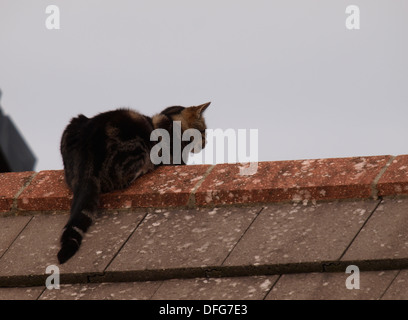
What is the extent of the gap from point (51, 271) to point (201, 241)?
2.10 ft

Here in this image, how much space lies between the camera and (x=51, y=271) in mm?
3750

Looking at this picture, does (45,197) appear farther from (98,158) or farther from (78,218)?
(98,158)

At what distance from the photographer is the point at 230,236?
3672 millimetres

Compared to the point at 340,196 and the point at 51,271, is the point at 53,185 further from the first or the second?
the point at 340,196

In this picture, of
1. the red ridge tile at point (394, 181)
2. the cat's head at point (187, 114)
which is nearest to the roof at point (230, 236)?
the red ridge tile at point (394, 181)

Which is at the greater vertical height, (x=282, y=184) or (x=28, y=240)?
(x=282, y=184)

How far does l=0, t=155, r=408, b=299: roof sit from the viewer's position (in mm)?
3330

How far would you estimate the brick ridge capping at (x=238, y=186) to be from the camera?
3.79 metres

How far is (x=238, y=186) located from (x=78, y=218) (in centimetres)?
72

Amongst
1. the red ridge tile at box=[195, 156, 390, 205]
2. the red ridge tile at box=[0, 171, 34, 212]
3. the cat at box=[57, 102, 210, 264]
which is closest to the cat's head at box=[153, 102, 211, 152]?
the cat at box=[57, 102, 210, 264]

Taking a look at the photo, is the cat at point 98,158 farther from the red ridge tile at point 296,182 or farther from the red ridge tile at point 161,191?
the red ridge tile at point 296,182
